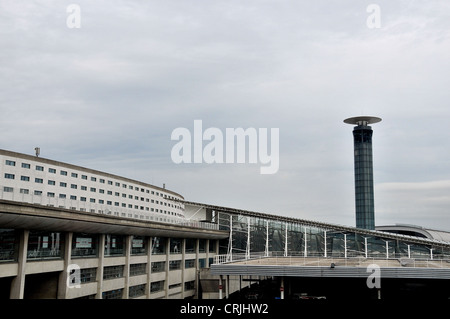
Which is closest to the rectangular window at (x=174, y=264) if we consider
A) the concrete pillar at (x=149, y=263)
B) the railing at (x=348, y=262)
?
the concrete pillar at (x=149, y=263)

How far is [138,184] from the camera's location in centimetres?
11481

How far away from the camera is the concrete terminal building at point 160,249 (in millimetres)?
28328

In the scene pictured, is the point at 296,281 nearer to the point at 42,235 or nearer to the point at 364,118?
the point at 42,235

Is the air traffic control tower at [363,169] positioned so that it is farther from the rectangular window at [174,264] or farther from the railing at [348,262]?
the rectangular window at [174,264]

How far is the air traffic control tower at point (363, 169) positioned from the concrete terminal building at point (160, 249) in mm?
63912

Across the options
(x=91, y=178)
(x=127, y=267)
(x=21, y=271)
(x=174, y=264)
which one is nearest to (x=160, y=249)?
(x=174, y=264)

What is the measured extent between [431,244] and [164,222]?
106 ft

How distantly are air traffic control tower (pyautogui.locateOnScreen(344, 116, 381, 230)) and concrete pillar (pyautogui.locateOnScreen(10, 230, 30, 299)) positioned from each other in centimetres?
10286

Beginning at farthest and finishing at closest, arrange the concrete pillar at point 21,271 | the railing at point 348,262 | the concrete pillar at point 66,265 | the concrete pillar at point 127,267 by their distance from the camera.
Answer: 1. the concrete pillar at point 127,267
2. the railing at point 348,262
3. the concrete pillar at point 66,265
4. the concrete pillar at point 21,271

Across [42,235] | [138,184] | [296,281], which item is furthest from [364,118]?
[42,235]

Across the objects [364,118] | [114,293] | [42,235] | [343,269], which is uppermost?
[364,118]

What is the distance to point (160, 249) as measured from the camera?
48.8 metres
